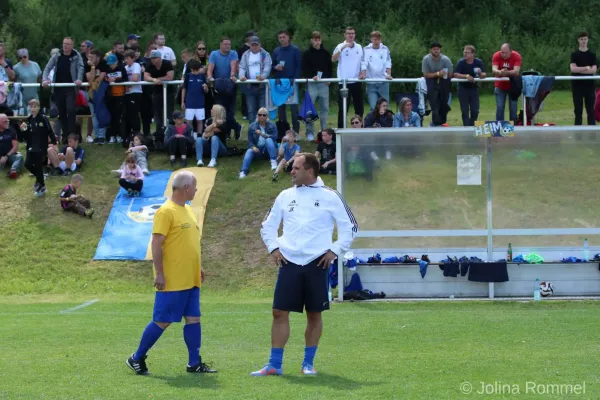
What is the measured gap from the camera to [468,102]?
21609 mm

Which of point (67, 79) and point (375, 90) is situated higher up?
point (67, 79)

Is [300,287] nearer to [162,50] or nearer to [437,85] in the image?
[437,85]

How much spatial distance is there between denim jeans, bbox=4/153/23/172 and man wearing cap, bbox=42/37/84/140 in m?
1.19

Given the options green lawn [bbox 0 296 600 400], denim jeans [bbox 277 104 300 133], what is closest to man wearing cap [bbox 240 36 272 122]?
denim jeans [bbox 277 104 300 133]

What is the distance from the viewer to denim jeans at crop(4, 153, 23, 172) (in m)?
21.6

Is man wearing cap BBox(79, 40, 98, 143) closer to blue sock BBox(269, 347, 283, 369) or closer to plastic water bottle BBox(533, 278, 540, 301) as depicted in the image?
plastic water bottle BBox(533, 278, 540, 301)

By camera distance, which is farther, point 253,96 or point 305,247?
point 253,96

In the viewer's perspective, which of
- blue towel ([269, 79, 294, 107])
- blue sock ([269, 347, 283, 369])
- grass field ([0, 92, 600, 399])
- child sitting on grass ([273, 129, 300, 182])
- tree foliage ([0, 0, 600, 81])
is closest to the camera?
grass field ([0, 92, 600, 399])

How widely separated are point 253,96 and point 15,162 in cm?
543

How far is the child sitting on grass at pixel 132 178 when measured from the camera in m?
20.4

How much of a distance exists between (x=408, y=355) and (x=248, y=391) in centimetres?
252

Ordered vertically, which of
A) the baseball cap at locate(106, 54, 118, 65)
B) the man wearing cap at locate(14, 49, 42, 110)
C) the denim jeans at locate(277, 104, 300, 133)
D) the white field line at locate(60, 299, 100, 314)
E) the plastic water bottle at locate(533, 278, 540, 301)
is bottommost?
the white field line at locate(60, 299, 100, 314)

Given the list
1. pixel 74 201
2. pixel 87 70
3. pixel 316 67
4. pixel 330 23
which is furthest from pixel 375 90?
pixel 330 23

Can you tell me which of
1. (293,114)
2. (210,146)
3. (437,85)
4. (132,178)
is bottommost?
(132,178)
